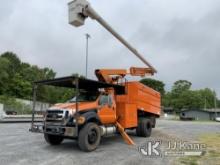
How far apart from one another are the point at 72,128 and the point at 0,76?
164ft

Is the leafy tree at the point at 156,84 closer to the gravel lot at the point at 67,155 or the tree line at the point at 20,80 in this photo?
the tree line at the point at 20,80

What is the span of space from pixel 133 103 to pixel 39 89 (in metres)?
36.7

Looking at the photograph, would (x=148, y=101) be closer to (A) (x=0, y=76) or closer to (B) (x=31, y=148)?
(B) (x=31, y=148)

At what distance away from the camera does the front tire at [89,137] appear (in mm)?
8430

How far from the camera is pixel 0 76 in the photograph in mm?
53250

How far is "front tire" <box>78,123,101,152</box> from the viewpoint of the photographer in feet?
27.7

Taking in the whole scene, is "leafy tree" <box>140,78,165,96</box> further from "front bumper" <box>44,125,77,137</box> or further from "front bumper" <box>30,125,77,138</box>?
"front bumper" <box>44,125,77,137</box>

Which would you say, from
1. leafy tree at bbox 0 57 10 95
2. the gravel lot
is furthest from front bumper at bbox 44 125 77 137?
leafy tree at bbox 0 57 10 95

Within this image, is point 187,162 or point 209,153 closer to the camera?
point 187,162

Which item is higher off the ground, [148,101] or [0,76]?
[0,76]

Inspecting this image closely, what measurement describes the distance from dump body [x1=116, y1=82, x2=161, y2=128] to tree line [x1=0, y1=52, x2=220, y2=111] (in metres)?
30.0

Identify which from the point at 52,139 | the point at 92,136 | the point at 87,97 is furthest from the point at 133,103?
the point at 52,139

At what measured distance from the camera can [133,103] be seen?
11.9 m

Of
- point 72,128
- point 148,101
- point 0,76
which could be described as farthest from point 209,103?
point 72,128
